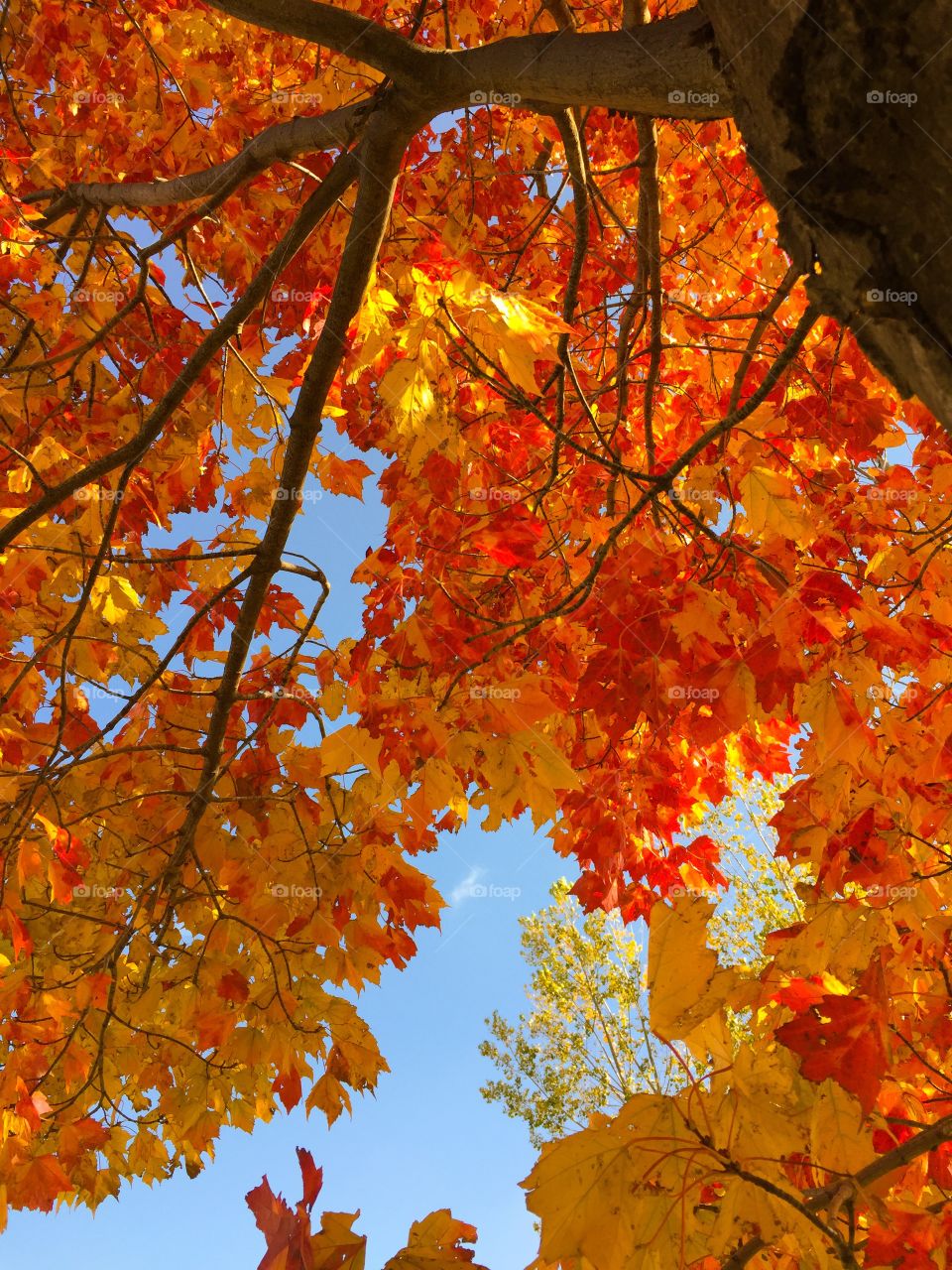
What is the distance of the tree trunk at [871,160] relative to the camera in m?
0.69

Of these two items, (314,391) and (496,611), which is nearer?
(314,391)

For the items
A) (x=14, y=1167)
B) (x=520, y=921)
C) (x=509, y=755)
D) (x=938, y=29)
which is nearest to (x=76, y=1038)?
(x=14, y=1167)

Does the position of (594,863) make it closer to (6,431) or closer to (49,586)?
(49,586)

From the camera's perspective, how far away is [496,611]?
10.7ft

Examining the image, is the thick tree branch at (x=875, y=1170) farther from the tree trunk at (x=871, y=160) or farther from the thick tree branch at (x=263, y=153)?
the thick tree branch at (x=263, y=153)

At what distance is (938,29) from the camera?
69 centimetres

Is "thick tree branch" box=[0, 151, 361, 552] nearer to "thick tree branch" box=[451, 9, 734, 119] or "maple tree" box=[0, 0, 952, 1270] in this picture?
"maple tree" box=[0, 0, 952, 1270]

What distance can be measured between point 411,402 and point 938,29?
1387 millimetres

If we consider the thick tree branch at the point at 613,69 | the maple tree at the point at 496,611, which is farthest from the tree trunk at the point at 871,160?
the thick tree branch at the point at 613,69

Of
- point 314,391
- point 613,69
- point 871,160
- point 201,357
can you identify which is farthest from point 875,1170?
point 201,357

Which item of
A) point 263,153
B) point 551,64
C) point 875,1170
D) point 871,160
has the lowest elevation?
point 875,1170

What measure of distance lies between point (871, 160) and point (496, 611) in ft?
8.39

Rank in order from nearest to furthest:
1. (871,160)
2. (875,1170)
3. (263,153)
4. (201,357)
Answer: (871,160)
(875,1170)
(201,357)
(263,153)

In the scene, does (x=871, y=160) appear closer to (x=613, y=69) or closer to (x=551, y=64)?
(x=613, y=69)
